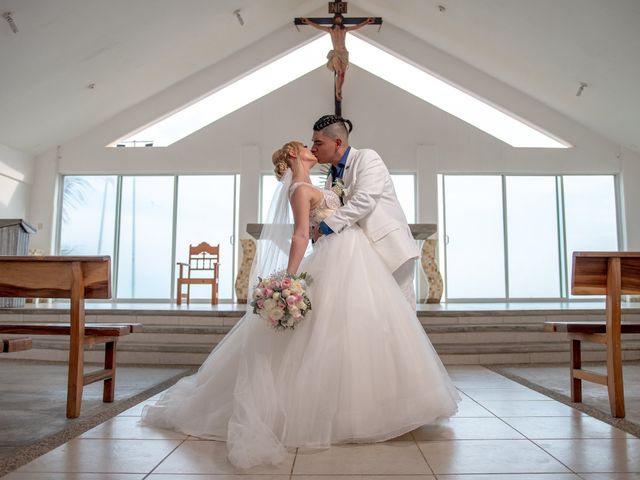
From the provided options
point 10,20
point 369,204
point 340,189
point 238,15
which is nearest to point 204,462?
point 369,204

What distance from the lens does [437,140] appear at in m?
9.58

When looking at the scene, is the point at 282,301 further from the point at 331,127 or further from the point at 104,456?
the point at 331,127

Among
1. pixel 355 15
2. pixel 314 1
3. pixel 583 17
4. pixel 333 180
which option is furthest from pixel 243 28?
pixel 333 180

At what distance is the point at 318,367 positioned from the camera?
7.43ft

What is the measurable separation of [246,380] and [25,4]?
549 centimetres

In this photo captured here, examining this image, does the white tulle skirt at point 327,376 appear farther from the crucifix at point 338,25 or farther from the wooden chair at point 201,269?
the crucifix at point 338,25

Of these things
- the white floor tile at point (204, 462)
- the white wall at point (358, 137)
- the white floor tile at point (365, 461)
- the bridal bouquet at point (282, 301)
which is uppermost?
the white wall at point (358, 137)

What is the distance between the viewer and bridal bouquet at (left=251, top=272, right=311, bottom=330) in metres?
2.30

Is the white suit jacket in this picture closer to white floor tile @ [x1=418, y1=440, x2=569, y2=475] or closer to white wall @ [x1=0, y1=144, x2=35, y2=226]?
white floor tile @ [x1=418, y1=440, x2=569, y2=475]

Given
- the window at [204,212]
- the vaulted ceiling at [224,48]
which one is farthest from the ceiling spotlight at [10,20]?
the window at [204,212]

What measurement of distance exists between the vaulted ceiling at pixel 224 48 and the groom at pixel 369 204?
480cm

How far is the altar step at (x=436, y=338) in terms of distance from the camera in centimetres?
484

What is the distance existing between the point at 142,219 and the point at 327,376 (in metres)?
8.22

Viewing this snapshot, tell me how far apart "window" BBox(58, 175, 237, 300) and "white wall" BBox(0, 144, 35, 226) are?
1.97ft
